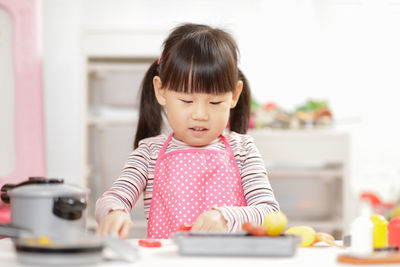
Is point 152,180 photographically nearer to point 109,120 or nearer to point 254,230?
point 254,230

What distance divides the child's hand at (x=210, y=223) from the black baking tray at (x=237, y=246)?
0.21m

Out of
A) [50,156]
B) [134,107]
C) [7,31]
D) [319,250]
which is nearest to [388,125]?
[134,107]

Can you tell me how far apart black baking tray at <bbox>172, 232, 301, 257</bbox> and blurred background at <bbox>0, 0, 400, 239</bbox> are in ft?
7.91

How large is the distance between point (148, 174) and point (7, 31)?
1539 millimetres

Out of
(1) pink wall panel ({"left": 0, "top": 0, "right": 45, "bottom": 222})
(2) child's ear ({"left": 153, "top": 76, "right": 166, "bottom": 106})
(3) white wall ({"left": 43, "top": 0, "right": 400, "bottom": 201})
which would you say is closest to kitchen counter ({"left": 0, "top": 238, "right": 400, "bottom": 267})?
(2) child's ear ({"left": 153, "top": 76, "right": 166, "bottom": 106})

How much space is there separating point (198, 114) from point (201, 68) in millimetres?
89

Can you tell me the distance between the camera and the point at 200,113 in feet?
3.74

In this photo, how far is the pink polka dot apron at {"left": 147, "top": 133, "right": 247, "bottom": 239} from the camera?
119cm

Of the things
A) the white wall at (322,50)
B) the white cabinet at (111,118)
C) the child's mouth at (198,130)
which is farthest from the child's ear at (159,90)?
the white wall at (322,50)

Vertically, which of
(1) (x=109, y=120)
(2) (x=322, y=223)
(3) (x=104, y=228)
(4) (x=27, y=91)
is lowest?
(2) (x=322, y=223)

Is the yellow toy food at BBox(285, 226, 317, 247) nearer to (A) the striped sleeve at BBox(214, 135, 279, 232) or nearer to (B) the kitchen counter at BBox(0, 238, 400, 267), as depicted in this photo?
(A) the striped sleeve at BBox(214, 135, 279, 232)

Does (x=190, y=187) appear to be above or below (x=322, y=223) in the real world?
above

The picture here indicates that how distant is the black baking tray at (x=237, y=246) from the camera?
29.0 inches

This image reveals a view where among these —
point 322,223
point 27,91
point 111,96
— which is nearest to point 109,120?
point 111,96
